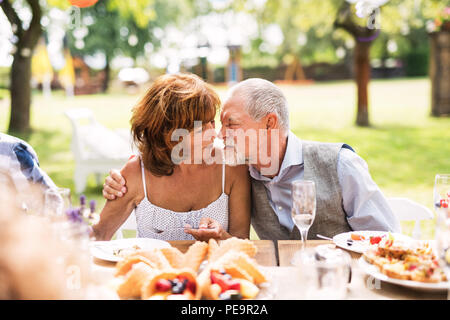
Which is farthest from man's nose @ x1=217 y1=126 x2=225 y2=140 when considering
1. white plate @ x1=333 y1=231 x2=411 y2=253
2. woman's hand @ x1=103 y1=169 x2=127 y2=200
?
white plate @ x1=333 y1=231 x2=411 y2=253

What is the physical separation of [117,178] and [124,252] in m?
0.67

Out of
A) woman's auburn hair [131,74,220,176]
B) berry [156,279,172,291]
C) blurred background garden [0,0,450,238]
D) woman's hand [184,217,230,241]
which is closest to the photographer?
berry [156,279,172,291]

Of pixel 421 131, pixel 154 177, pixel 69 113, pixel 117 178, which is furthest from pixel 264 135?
pixel 421 131

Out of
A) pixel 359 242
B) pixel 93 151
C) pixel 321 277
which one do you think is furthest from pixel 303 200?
pixel 93 151

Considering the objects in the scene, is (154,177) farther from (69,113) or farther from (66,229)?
(69,113)

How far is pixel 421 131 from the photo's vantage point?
12.4 m

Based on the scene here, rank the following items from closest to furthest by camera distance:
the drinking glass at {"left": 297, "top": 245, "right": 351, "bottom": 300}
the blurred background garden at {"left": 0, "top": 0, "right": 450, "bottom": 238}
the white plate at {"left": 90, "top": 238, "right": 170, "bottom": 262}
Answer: the drinking glass at {"left": 297, "top": 245, "right": 351, "bottom": 300}
the white plate at {"left": 90, "top": 238, "right": 170, "bottom": 262}
the blurred background garden at {"left": 0, "top": 0, "right": 450, "bottom": 238}

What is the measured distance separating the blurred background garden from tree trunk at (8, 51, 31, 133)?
24mm

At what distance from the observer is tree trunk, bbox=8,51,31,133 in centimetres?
1146

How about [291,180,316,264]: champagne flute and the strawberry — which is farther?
the strawberry

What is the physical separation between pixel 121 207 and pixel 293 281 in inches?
47.7

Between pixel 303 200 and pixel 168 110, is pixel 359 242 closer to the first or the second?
pixel 303 200

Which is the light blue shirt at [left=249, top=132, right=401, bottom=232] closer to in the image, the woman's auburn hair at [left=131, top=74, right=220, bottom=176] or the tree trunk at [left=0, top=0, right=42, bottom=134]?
the woman's auburn hair at [left=131, top=74, right=220, bottom=176]

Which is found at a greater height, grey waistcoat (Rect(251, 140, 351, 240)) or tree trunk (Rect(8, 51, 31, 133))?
tree trunk (Rect(8, 51, 31, 133))
